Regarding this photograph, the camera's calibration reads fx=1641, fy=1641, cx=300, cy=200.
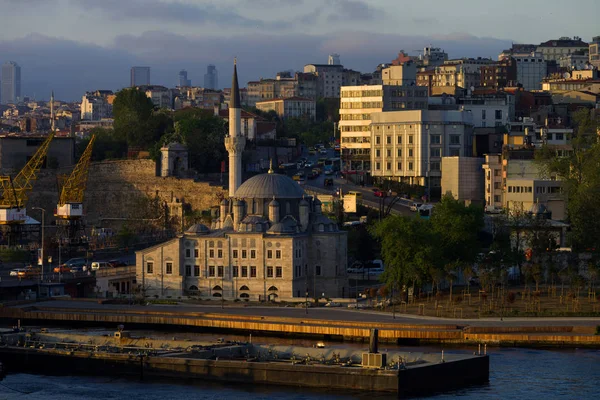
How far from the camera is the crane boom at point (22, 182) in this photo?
116 meters

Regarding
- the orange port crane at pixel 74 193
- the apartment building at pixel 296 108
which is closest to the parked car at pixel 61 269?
the orange port crane at pixel 74 193

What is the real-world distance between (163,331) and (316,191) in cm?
3640

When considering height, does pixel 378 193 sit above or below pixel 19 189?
below

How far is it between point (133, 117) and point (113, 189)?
14.1 meters

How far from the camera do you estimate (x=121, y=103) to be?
144 m

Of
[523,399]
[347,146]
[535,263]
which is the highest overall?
[347,146]

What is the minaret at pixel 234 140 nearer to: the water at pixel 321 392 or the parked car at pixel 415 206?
the parked car at pixel 415 206

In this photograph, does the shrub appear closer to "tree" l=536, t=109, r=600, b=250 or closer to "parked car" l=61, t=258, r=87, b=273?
"tree" l=536, t=109, r=600, b=250

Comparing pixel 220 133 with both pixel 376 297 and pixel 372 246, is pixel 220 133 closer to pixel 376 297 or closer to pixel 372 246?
pixel 372 246

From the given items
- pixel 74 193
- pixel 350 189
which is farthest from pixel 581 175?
pixel 74 193

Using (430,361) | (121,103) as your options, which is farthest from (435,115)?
(430,361)

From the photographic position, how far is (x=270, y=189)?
8812 centimetres

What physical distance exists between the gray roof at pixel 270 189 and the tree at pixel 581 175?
15967 mm

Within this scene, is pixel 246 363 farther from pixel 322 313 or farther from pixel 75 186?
pixel 75 186
